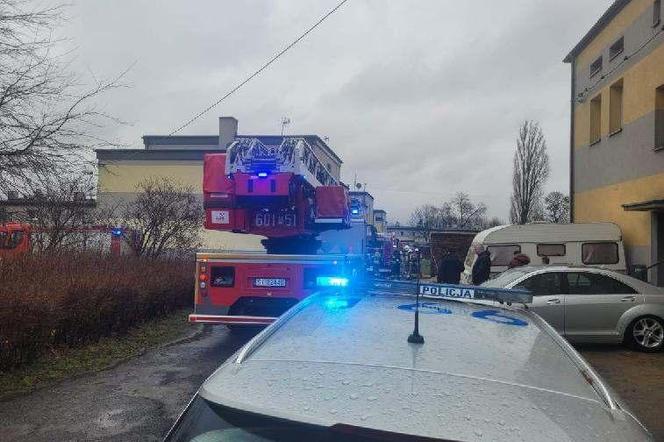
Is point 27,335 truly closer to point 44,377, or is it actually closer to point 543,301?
point 44,377

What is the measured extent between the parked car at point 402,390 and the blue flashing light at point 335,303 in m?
0.32

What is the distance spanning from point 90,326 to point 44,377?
79.6 inches

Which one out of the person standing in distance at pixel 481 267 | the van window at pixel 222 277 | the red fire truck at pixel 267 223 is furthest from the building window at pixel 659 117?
the van window at pixel 222 277

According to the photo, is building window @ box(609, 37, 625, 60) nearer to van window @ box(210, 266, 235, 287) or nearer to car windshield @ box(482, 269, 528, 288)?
car windshield @ box(482, 269, 528, 288)

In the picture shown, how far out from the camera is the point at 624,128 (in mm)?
17891

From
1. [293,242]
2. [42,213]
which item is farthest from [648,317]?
[42,213]

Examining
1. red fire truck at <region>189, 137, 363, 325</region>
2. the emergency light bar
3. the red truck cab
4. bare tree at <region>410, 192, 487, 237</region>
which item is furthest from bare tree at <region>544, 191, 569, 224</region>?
the emergency light bar

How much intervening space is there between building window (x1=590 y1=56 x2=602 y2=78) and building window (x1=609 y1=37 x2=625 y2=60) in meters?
1.08

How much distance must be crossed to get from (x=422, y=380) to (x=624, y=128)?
17872mm

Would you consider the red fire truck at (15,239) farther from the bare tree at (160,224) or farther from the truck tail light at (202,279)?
the truck tail light at (202,279)

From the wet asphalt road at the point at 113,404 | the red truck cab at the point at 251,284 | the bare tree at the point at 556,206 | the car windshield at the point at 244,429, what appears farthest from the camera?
the bare tree at the point at 556,206

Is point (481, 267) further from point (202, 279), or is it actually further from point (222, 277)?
point (202, 279)

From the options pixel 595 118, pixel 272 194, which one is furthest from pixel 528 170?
pixel 272 194

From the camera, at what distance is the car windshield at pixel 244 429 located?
1857 millimetres
